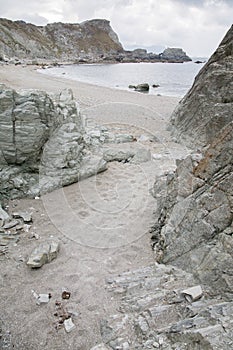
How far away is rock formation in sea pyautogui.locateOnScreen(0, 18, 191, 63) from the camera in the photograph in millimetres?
103213

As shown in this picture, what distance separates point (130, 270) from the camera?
6.50 m

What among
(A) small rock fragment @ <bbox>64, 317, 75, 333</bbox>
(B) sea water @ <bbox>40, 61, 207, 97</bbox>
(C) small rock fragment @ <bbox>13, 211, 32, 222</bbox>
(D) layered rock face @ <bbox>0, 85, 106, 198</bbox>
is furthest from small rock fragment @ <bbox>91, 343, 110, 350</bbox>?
(B) sea water @ <bbox>40, 61, 207, 97</bbox>

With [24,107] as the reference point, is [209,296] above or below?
below

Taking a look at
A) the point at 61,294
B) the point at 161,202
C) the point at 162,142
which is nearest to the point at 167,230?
the point at 161,202

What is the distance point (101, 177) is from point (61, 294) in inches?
221

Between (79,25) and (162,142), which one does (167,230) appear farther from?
(79,25)

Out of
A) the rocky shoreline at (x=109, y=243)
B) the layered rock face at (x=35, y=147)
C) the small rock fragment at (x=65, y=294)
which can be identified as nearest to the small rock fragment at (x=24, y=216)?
the rocky shoreline at (x=109, y=243)

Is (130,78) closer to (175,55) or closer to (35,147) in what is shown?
(35,147)

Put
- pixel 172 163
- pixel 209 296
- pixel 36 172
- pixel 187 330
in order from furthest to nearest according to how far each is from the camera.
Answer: pixel 172 163
pixel 36 172
pixel 209 296
pixel 187 330

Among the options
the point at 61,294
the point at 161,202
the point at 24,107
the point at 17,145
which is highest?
the point at 24,107

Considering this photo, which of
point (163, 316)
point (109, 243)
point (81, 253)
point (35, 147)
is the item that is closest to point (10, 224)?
point (81, 253)

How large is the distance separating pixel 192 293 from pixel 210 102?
1187cm

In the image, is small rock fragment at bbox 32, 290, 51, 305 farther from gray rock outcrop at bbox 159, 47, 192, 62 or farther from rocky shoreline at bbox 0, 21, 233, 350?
gray rock outcrop at bbox 159, 47, 192, 62

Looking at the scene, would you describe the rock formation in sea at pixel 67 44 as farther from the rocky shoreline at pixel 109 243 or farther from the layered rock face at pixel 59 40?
the rocky shoreline at pixel 109 243
